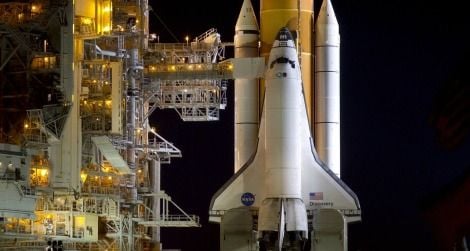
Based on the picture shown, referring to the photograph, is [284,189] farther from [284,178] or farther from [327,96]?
[327,96]

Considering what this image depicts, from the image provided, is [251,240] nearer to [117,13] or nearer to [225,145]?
[117,13]

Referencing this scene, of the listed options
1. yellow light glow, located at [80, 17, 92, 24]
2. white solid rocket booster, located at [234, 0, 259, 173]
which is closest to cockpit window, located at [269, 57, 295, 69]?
white solid rocket booster, located at [234, 0, 259, 173]

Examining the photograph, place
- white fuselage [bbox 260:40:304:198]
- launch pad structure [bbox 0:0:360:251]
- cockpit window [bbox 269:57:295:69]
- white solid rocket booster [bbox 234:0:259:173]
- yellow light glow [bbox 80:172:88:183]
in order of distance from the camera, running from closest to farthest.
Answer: white fuselage [bbox 260:40:304:198] < cockpit window [bbox 269:57:295:69] < launch pad structure [bbox 0:0:360:251] < white solid rocket booster [bbox 234:0:259:173] < yellow light glow [bbox 80:172:88:183]

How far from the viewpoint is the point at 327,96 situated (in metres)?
28.5

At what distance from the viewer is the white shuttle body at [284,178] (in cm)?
2486

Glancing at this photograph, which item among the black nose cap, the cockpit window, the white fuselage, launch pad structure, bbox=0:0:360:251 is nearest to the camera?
the white fuselage

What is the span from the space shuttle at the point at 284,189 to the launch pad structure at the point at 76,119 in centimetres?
100

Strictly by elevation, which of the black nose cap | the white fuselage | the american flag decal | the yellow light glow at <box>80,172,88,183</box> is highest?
the black nose cap

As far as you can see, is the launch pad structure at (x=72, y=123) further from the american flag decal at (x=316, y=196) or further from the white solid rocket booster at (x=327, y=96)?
the american flag decal at (x=316, y=196)

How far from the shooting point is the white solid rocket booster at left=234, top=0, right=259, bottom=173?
1121 inches

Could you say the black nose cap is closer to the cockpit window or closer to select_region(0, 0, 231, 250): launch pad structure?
the cockpit window

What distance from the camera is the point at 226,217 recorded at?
85.8 ft

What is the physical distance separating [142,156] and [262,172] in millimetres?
6461

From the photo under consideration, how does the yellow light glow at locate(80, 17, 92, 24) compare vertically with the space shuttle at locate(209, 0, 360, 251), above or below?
above
